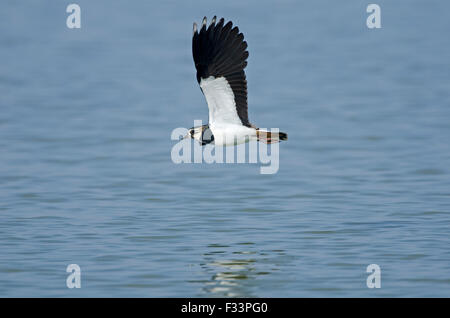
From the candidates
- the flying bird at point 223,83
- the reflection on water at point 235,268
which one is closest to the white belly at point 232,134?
the flying bird at point 223,83

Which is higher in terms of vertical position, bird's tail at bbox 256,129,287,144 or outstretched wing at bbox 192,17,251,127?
outstretched wing at bbox 192,17,251,127

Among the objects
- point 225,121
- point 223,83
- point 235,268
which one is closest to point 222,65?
point 223,83

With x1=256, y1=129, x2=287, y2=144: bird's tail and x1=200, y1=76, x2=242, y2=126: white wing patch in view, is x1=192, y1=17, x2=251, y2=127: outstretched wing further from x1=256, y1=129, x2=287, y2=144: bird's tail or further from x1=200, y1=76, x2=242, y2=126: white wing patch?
x1=256, y1=129, x2=287, y2=144: bird's tail

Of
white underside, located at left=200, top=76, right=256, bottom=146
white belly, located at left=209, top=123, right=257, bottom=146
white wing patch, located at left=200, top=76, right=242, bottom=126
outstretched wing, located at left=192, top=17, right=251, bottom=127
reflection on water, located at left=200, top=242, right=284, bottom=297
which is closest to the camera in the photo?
reflection on water, located at left=200, top=242, right=284, bottom=297

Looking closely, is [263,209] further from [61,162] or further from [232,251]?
[61,162]

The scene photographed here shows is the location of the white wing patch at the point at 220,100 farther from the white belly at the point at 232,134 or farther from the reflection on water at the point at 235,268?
the reflection on water at the point at 235,268

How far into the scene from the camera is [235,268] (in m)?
10.3

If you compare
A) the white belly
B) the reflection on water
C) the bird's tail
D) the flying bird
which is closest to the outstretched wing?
the flying bird

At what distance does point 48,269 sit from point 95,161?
5479mm

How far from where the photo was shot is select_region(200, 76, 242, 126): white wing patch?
431 inches

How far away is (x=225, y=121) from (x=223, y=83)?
59 cm

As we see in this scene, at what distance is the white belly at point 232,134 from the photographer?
1130cm
